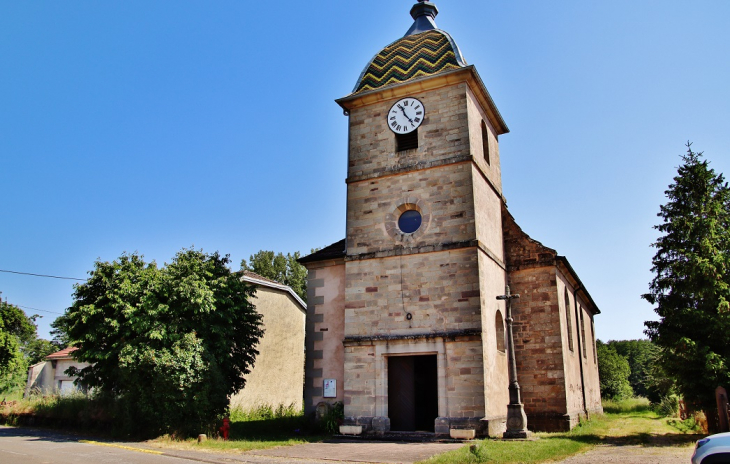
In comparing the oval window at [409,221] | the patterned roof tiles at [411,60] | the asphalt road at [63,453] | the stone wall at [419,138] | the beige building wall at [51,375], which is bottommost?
the asphalt road at [63,453]

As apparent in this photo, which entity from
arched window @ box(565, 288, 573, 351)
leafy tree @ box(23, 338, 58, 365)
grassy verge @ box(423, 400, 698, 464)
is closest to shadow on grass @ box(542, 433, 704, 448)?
grassy verge @ box(423, 400, 698, 464)

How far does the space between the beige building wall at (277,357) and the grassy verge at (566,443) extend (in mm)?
12638

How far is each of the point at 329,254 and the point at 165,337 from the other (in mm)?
6267

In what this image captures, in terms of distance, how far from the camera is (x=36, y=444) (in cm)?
1396

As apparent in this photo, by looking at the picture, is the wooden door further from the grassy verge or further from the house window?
the house window

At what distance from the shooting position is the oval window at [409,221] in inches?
677

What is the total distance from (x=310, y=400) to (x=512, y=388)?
6.79 meters

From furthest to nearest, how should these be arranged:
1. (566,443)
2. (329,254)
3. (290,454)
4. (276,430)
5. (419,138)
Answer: (329,254)
(419,138)
(276,430)
(566,443)
(290,454)

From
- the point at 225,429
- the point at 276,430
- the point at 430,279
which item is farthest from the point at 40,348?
the point at 430,279

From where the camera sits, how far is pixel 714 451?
6.30 metres

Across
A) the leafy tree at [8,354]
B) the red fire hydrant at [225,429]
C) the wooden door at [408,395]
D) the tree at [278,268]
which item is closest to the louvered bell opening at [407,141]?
the wooden door at [408,395]

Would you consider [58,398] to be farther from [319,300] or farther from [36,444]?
[319,300]

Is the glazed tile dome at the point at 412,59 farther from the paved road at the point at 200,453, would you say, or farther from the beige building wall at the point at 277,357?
the paved road at the point at 200,453

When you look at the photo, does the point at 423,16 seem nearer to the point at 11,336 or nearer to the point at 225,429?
the point at 225,429
